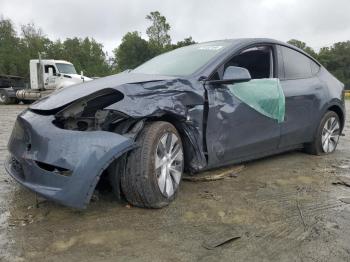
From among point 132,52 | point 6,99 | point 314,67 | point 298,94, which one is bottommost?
point 6,99

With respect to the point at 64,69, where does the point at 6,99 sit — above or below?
below

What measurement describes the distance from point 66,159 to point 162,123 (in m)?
0.92

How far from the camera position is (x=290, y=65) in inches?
204

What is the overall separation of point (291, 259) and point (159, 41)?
209ft

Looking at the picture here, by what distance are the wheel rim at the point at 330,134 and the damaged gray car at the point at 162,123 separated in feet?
2.26

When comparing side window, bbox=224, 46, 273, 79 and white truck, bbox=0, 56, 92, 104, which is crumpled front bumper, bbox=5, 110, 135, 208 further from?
white truck, bbox=0, 56, 92, 104

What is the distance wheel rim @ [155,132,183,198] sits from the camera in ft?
11.6

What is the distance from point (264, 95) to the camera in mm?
4598

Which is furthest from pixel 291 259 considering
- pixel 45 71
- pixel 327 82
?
pixel 45 71

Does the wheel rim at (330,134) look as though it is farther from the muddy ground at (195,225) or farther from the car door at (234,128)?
the muddy ground at (195,225)

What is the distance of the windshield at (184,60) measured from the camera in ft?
14.0

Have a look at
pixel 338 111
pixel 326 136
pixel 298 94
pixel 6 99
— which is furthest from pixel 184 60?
pixel 6 99

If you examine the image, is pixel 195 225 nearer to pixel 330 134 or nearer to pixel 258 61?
pixel 258 61

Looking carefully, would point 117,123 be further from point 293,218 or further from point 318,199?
point 318,199
